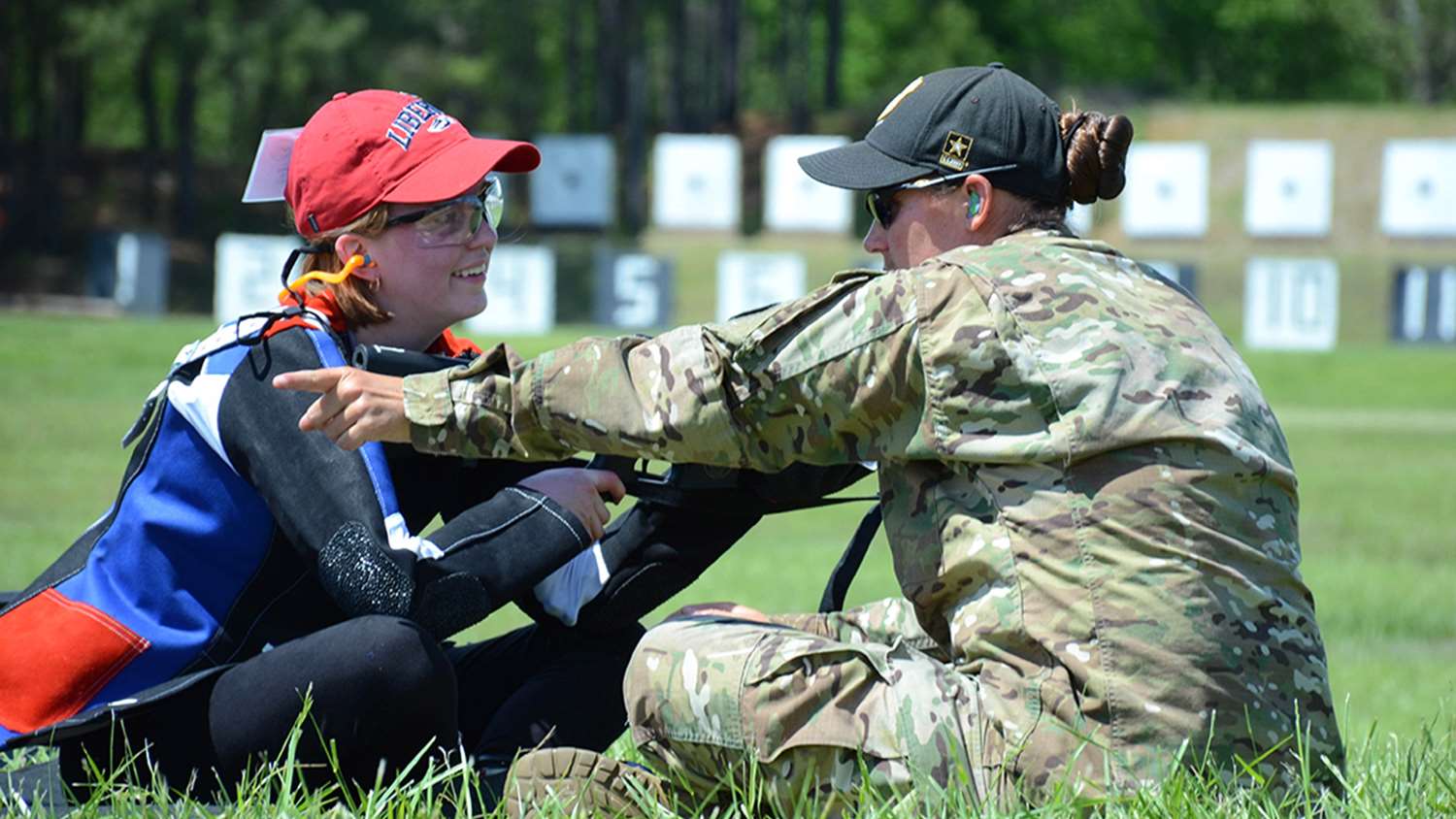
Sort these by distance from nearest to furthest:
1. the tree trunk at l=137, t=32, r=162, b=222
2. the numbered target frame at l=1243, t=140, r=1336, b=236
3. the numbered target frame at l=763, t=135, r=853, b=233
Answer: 1. the numbered target frame at l=1243, t=140, r=1336, b=236
2. the numbered target frame at l=763, t=135, r=853, b=233
3. the tree trunk at l=137, t=32, r=162, b=222

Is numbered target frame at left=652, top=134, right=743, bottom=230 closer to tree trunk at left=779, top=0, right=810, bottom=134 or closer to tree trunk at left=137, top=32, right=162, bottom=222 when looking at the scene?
tree trunk at left=779, top=0, right=810, bottom=134

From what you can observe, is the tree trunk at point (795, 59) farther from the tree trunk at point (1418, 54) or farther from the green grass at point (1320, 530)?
the green grass at point (1320, 530)

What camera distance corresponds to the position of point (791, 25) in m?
66.8

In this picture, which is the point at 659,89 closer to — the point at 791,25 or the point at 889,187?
the point at 791,25

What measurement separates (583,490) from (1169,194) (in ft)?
118

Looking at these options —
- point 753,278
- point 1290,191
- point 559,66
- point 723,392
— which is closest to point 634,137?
point 753,278

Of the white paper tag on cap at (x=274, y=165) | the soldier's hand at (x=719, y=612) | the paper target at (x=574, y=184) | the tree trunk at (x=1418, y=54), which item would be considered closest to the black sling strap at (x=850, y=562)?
the soldier's hand at (x=719, y=612)

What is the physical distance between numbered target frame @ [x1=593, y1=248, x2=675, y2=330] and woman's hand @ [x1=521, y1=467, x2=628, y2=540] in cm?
3065

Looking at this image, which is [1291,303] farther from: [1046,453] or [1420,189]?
[1046,453]

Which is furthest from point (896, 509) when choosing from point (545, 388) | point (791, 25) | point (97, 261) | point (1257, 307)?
point (791, 25)

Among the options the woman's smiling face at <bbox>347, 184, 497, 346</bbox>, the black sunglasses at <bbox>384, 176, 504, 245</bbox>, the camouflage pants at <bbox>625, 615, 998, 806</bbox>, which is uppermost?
the black sunglasses at <bbox>384, 176, 504, 245</bbox>

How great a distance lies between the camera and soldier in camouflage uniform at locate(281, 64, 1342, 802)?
2881 millimetres

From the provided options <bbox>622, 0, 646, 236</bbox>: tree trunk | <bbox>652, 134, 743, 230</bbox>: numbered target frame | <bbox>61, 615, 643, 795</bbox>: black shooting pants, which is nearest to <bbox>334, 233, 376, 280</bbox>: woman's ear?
<bbox>61, 615, 643, 795</bbox>: black shooting pants

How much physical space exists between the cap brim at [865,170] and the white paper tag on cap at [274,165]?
3.48ft
